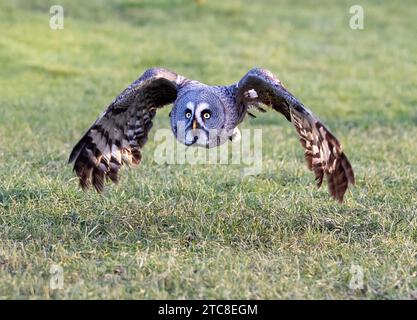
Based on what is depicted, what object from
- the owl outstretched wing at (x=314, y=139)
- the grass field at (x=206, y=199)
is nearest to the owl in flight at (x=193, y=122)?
the owl outstretched wing at (x=314, y=139)

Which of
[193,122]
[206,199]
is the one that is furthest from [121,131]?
[206,199]

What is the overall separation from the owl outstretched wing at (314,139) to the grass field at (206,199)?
1.54ft

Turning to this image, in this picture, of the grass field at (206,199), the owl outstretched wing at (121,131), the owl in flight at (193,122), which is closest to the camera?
the grass field at (206,199)

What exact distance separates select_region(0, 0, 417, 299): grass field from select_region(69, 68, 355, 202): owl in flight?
1.32 ft

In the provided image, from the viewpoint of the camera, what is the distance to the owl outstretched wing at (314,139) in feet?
18.5

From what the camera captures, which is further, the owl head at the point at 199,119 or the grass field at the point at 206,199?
the owl head at the point at 199,119

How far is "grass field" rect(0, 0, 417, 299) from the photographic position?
5.27 meters

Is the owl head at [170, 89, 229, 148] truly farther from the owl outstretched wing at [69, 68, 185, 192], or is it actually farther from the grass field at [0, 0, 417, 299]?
the grass field at [0, 0, 417, 299]

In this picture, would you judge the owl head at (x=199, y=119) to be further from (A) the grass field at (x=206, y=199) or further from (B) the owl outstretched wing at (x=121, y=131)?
(A) the grass field at (x=206, y=199)

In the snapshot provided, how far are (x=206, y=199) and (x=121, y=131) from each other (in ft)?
2.85

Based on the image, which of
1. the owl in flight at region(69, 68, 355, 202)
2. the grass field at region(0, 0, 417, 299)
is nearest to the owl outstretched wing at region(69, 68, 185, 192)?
the owl in flight at region(69, 68, 355, 202)

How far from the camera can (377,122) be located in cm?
1073

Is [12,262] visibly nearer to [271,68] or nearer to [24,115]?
[24,115]

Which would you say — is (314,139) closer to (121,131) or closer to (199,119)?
(199,119)
